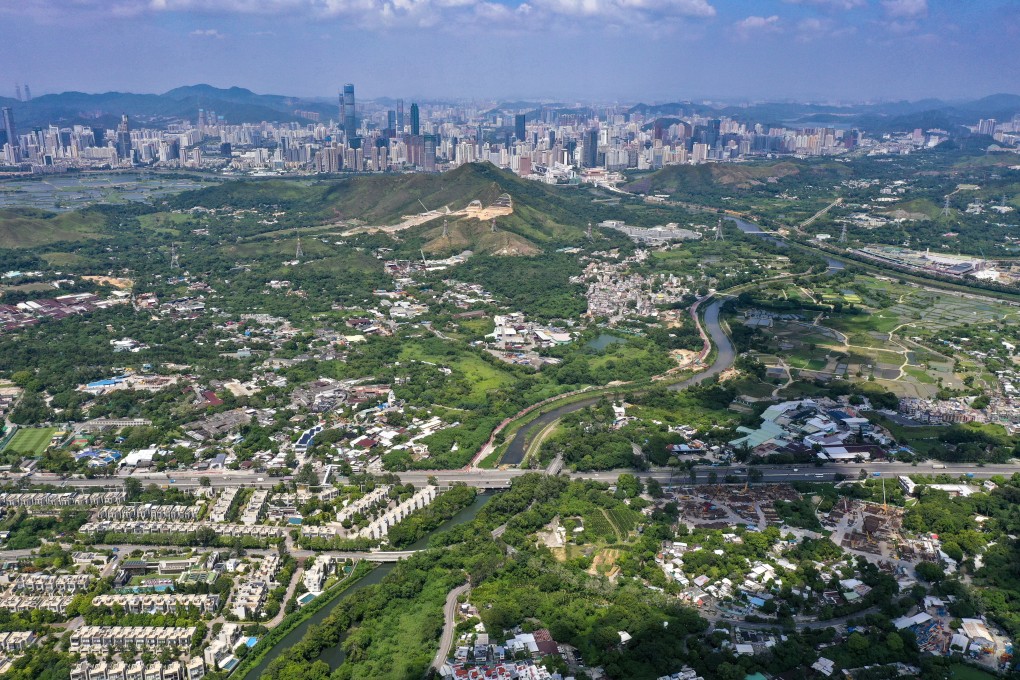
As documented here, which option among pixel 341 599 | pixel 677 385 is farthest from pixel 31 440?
pixel 677 385

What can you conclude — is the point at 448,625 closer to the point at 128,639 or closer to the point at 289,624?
the point at 289,624

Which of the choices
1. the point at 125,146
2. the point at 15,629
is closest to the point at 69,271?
the point at 15,629

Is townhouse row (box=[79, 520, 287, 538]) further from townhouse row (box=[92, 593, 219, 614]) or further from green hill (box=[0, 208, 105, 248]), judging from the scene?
green hill (box=[0, 208, 105, 248])

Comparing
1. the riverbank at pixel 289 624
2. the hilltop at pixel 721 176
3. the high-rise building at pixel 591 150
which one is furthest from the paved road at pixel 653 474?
the high-rise building at pixel 591 150

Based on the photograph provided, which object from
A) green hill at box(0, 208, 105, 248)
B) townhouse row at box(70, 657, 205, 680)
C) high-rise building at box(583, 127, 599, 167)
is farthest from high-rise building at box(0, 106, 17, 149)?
townhouse row at box(70, 657, 205, 680)

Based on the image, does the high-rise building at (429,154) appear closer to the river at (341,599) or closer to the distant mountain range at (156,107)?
the distant mountain range at (156,107)
